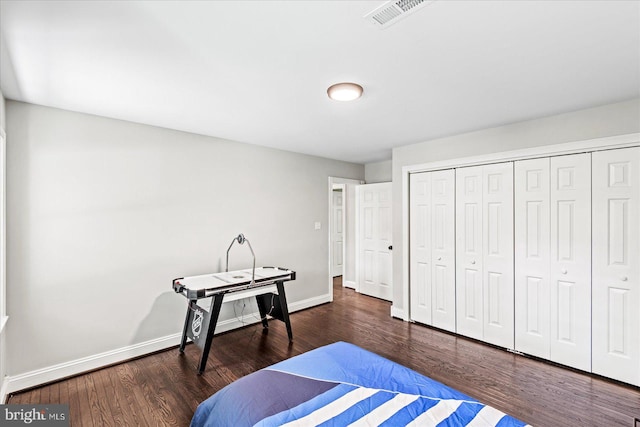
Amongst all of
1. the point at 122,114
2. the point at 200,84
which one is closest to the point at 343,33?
the point at 200,84

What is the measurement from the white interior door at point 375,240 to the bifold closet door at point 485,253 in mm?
1533

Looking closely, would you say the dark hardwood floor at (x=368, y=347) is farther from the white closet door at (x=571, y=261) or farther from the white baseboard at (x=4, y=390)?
the white closet door at (x=571, y=261)

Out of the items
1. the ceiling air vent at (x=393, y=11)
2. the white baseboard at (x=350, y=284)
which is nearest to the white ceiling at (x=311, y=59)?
the ceiling air vent at (x=393, y=11)

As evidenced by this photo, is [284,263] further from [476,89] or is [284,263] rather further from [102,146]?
[476,89]

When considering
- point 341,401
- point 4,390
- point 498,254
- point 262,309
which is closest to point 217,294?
point 262,309

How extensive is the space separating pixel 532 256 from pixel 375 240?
2509 mm

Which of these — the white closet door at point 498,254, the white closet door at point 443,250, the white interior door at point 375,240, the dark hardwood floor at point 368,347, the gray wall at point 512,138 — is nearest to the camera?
the dark hardwood floor at point 368,347

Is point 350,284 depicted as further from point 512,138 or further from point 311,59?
point 311,59

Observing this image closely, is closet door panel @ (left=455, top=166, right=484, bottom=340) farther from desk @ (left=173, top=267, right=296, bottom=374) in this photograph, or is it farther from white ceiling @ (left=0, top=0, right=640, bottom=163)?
desk @ (left=173, top=267, right=296, bottom=374)

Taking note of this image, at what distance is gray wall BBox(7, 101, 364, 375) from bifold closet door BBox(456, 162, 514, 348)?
8.34ft

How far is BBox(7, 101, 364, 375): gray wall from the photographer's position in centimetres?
248

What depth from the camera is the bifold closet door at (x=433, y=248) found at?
366 cm

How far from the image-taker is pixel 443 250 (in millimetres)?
3723

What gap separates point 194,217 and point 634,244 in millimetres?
4189
